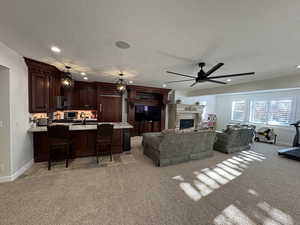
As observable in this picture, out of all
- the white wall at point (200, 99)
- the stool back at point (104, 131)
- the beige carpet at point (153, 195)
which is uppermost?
the white wall at point (200, 99)

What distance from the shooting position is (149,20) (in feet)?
5.30

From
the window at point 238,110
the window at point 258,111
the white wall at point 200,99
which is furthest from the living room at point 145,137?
the white wall at point 200,99

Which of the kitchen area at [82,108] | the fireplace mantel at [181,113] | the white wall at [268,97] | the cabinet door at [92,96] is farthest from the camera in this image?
the fireplace mantel at [181,113]

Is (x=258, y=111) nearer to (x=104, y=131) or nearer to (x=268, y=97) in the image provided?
(x=268, y=97)

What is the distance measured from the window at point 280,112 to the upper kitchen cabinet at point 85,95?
9.04 meters

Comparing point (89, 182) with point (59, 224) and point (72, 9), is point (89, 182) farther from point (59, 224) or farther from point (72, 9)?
point (72, 9)

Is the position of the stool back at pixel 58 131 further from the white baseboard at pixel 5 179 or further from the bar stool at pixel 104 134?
the white baseboard at pixel 5 179

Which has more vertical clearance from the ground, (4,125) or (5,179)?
(4,125)

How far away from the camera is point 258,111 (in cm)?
698

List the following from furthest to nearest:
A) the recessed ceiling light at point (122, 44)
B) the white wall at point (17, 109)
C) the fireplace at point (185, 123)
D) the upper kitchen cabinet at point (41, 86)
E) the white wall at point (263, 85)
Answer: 1. the fireplace at point (185, 123)
2. the white wall at point (263, 85)
3. the upper kitchen cabinet at point (41, 86)
4. the white wall at point (17, 109)
5. the recessed ceiling light at point (122, 44)

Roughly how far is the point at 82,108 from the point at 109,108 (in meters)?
1.21

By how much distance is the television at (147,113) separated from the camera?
22.6 feet

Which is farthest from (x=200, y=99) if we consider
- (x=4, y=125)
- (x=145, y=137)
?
(x=4, y=125)

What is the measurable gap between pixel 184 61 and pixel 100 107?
4389 millimetres
